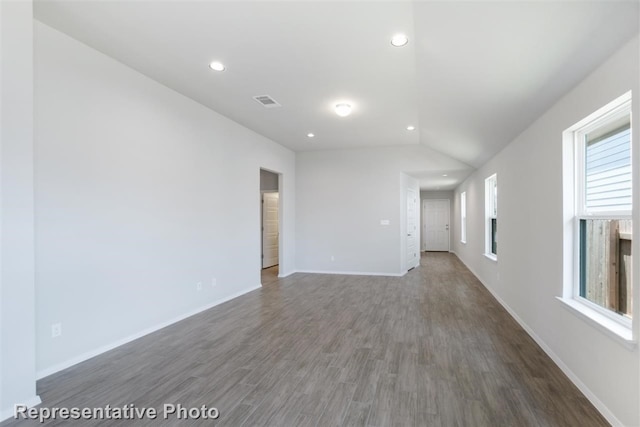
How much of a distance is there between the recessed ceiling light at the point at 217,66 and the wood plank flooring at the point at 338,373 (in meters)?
2.89

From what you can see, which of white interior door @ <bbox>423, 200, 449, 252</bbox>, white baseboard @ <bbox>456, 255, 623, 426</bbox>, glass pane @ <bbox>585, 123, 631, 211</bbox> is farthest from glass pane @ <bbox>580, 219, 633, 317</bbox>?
white interior door @ <bbox>423, 200, 449, 252</bbox>

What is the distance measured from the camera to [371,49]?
2912mm

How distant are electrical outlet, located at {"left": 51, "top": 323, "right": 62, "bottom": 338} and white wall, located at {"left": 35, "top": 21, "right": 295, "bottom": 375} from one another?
0.12 feet

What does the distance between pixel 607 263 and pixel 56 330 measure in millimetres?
4408

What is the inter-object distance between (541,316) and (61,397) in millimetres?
4217

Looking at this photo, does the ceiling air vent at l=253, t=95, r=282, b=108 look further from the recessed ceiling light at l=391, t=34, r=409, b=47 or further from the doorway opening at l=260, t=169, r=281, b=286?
the doorway opening at l=260, t=169, r=281, b=286

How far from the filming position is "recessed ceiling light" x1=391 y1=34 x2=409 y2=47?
→ 268cm

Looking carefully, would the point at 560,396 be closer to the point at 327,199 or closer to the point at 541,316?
the point at 541,316

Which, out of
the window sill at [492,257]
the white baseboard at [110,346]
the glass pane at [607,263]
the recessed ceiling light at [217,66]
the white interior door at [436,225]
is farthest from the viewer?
the white interior door at [436,225]

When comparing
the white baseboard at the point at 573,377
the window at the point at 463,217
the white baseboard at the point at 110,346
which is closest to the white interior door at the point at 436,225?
the window at the point at 463,217

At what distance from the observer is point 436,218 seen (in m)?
12.1

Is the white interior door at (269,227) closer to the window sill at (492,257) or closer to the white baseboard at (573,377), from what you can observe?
the window sill at (492,257)

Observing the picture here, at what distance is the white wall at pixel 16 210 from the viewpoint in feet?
6.72

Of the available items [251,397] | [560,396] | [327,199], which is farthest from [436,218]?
[251,397]
